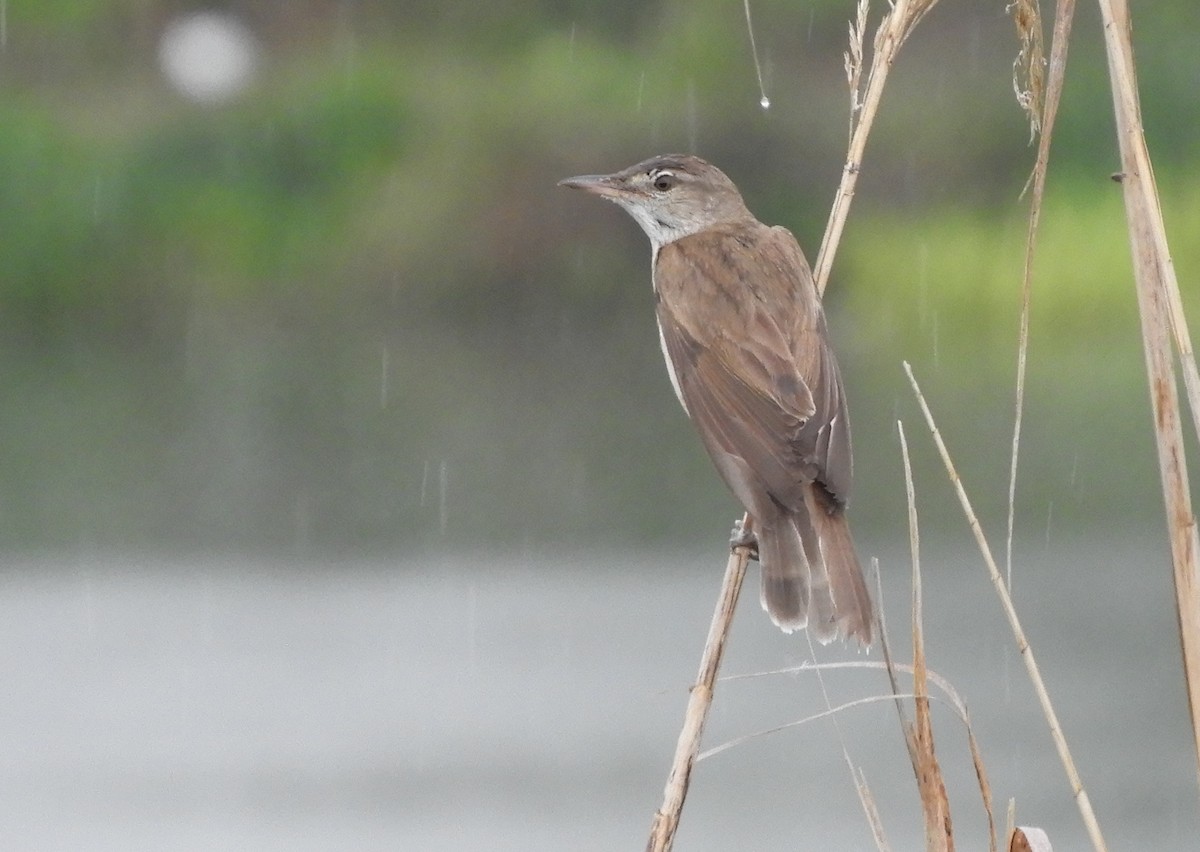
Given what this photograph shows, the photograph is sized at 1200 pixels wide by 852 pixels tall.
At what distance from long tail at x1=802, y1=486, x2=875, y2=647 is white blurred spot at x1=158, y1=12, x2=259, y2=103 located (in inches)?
621

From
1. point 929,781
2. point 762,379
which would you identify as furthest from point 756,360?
point 929,781

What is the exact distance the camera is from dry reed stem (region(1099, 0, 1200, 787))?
2.60 metres

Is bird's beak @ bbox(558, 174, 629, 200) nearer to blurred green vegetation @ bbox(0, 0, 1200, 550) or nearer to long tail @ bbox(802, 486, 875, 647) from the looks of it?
long tail @ bbox(802, 486, 875, 647)

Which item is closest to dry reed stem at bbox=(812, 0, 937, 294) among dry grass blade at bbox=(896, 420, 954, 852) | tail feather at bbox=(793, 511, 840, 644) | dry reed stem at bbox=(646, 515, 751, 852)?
tail feather at bbox=(793, 511, 840, 644)

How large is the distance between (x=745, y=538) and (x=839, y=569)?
22 cm

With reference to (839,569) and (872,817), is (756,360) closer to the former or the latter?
(839,569)

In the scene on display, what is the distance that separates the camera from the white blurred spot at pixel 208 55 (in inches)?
738

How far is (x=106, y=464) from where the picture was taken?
47.5 feet

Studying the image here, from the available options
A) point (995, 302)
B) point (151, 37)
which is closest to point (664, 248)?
point (995, 302)

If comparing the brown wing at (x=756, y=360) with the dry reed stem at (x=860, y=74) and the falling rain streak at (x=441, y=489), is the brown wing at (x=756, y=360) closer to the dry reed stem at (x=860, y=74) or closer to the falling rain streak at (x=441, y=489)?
the dry reed stem at (x=860, y=74)

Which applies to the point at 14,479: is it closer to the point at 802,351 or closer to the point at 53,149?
the point at 53,149

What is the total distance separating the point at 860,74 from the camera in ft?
11.2

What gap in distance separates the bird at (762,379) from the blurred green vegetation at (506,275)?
7.70 meters

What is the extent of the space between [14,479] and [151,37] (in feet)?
21.7
